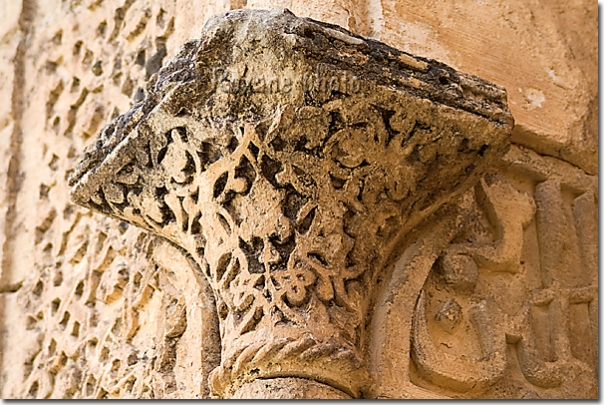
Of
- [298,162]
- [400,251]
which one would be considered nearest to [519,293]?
[400,251]

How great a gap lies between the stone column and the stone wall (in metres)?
0.15

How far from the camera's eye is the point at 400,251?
2.63 meters

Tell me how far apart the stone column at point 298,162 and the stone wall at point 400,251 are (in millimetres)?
150

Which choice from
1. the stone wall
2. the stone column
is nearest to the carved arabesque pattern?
the stone wall

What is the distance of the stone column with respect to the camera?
233 centimetres

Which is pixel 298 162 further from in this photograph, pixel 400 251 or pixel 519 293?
pixel 519 293

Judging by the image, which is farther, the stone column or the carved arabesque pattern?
the carved arabesque pattern

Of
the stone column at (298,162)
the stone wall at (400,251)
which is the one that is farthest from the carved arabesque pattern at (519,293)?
the stone column at (298,162)

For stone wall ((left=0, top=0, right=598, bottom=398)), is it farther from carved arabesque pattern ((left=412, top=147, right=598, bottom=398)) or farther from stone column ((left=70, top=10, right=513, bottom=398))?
stone column ((left=70, top=10, right=513, bottom=398))

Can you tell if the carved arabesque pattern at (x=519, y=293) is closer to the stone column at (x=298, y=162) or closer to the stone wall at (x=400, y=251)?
the stone wall at (x=400, y=251)

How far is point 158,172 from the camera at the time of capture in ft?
8.38

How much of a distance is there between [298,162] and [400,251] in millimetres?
372

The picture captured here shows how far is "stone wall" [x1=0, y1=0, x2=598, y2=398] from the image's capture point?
102 inches

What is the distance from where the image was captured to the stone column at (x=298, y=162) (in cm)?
233
